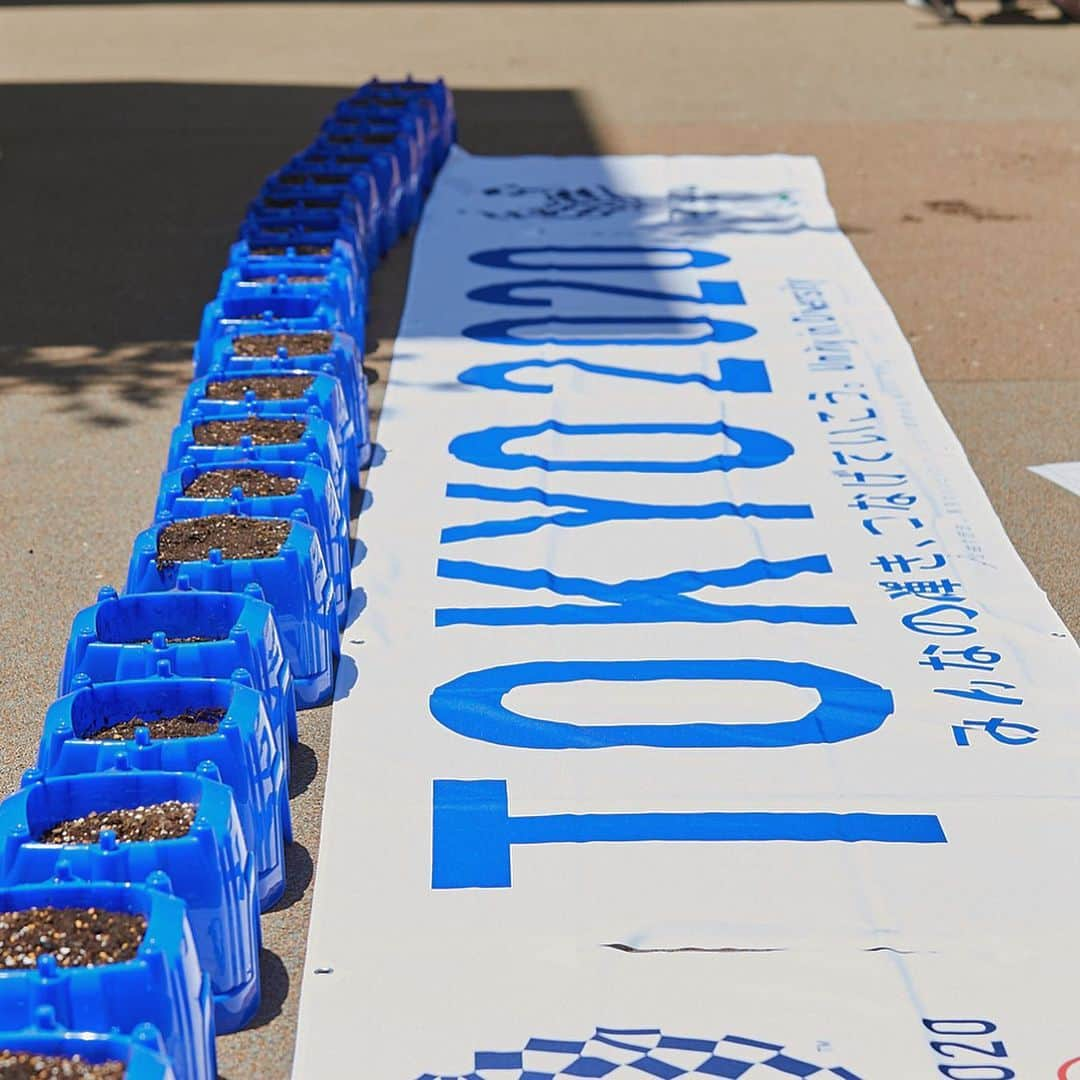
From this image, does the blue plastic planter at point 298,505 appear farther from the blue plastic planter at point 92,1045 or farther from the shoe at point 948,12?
the shoe at point 948,12

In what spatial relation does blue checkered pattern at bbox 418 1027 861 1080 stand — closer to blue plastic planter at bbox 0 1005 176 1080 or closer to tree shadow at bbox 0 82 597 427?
blue plastic planter at bbox 0 1005 176 1080

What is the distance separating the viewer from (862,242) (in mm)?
10859

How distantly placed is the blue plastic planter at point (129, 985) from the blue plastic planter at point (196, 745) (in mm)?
508

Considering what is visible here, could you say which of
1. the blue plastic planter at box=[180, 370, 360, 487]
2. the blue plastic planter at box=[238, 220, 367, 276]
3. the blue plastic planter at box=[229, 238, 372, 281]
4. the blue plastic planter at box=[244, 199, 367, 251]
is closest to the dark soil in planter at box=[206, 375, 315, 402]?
the blue plastic planter at box=[180, 370, 360, 487]

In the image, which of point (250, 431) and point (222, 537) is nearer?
point (222, 537)

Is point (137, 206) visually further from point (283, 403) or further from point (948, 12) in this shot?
point (948, 12)

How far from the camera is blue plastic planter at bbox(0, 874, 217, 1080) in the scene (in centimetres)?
356

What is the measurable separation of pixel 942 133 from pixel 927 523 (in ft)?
24.6

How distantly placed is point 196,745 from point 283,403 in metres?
2.49

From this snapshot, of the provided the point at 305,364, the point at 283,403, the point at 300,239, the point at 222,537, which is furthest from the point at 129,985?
the point at 300,239

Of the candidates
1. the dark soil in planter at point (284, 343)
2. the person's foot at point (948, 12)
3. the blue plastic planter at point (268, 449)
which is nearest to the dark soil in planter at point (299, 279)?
the dark soil in planter at point (284, 343)

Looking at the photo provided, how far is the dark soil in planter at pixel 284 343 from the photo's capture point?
7438 millimetres

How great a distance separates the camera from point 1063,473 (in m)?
7.53

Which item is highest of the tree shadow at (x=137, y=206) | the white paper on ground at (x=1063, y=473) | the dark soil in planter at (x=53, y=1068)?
the dark soil in planter at (x=53, y=1068)
